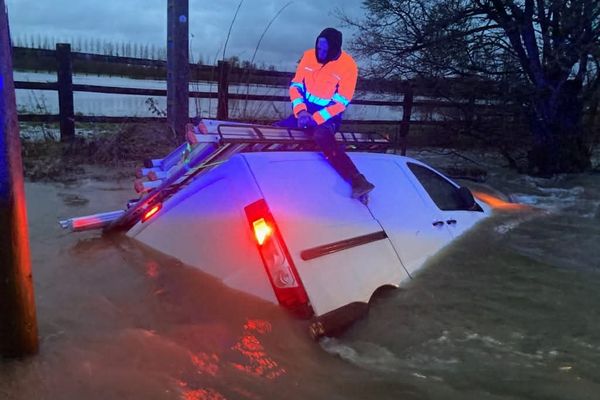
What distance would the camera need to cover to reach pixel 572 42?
34.8 ft

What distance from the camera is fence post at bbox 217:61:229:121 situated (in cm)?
1114

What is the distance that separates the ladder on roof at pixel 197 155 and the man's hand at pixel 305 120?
0.59 ft

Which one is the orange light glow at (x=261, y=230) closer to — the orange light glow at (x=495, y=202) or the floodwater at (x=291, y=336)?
the floodwater at (x=291, y=336)

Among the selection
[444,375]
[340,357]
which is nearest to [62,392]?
[340,357]

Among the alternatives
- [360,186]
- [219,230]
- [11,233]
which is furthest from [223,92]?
[11,233]

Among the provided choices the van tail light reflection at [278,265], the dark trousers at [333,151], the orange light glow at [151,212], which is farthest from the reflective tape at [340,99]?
the van tail light reflection at [278,265]

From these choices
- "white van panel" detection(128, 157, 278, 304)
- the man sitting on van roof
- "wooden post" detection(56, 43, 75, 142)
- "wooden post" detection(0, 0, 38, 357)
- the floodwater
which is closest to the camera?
"wooden post" detection(0, 0, 38, 357)

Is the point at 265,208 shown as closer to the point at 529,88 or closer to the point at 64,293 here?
the point at 64,293

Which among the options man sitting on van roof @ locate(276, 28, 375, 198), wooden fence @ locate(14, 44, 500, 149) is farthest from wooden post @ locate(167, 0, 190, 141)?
man sitting on van roof @ locate(276, 28, 375, 198)

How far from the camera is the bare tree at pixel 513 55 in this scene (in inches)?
439

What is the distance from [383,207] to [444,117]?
9.48 m

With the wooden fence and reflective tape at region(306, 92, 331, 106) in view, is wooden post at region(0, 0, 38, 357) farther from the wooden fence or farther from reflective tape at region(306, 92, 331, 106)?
the wooden fence

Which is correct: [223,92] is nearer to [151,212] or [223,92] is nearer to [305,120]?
[305,120]

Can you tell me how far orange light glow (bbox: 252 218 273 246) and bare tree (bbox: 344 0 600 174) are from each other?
30.9 feet
